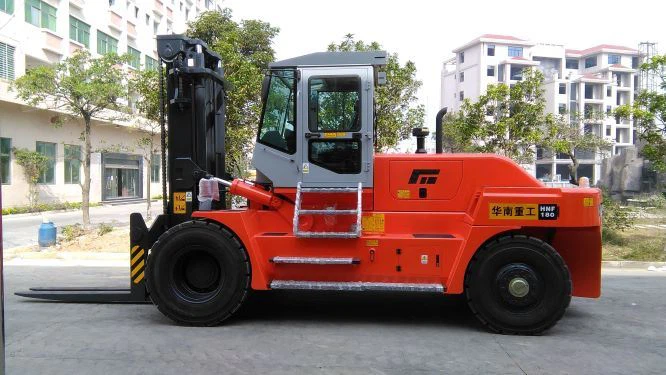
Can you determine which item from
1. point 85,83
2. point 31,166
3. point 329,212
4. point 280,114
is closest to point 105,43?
point 31,166

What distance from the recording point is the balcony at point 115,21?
36.2m

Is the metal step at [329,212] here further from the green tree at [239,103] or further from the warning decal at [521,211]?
the green tree at [239,103]

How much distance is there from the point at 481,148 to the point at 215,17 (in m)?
12.9

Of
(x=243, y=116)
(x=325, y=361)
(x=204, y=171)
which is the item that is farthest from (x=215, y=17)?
(x=325, y=361)

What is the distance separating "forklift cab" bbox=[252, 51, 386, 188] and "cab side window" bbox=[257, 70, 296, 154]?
0.04 feet

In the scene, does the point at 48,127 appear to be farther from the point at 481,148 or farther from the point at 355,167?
the point at 355,167

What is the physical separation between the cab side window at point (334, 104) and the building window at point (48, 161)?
25362mm

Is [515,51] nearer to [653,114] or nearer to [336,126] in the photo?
[653,114]

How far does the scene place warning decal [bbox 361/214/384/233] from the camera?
636cm

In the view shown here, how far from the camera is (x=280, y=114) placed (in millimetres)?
6477

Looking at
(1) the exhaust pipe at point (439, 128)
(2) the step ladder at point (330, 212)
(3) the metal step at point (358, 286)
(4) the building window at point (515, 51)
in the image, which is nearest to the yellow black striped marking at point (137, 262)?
(3) the metal step at point (358, 286)

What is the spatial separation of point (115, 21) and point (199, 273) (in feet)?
117

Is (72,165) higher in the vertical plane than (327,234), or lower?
higher

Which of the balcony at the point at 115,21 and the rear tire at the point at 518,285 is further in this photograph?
the balcony at the point at 115,21
